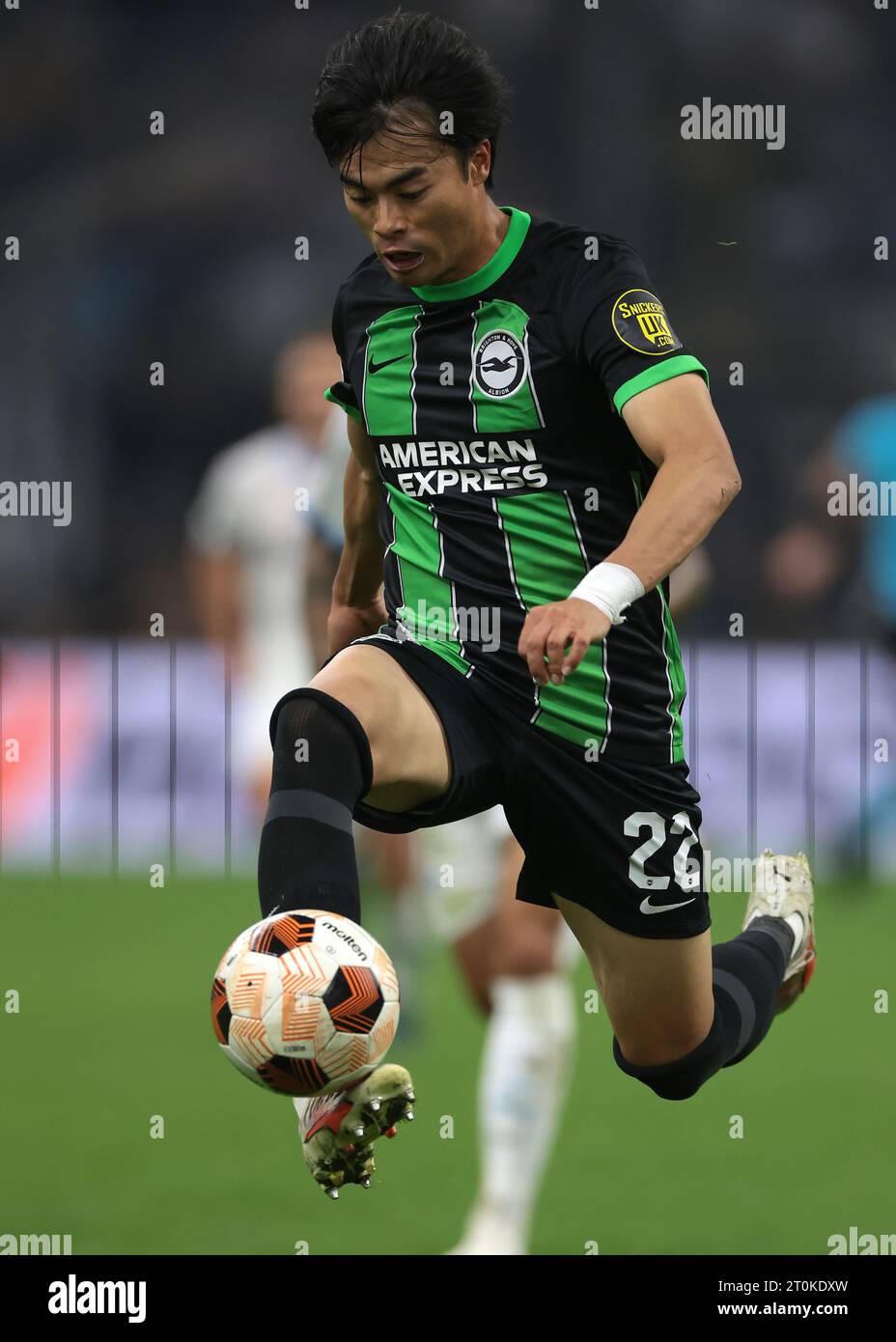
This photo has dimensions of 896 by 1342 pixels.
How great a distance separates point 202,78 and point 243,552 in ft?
27.6

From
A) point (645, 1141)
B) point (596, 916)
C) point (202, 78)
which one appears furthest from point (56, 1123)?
point (202, 78)

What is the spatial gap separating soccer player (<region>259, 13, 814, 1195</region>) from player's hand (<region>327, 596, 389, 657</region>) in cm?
12

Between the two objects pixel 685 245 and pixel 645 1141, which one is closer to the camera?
pixel 645 1141

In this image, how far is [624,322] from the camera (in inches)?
142

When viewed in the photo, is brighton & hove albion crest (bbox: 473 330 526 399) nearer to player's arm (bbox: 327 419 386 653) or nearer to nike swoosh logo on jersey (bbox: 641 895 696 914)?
player's arm (bbox: 327 419 386 653)

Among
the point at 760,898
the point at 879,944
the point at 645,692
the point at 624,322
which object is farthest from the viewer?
the point at 879,944

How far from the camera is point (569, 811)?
12.5ft

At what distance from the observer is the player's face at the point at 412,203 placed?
3523 millimetres

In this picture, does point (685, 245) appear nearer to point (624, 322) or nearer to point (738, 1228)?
point (738, 1228)

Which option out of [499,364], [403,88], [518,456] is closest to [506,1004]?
[518,456]

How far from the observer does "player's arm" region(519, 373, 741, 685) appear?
3.14 metres

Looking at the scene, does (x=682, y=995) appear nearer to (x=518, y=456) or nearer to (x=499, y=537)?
(x=499, y=537)

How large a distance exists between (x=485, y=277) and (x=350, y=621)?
814 mm

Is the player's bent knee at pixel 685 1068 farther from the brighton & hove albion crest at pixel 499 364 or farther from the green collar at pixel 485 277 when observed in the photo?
the green collar at pixel 485 277
